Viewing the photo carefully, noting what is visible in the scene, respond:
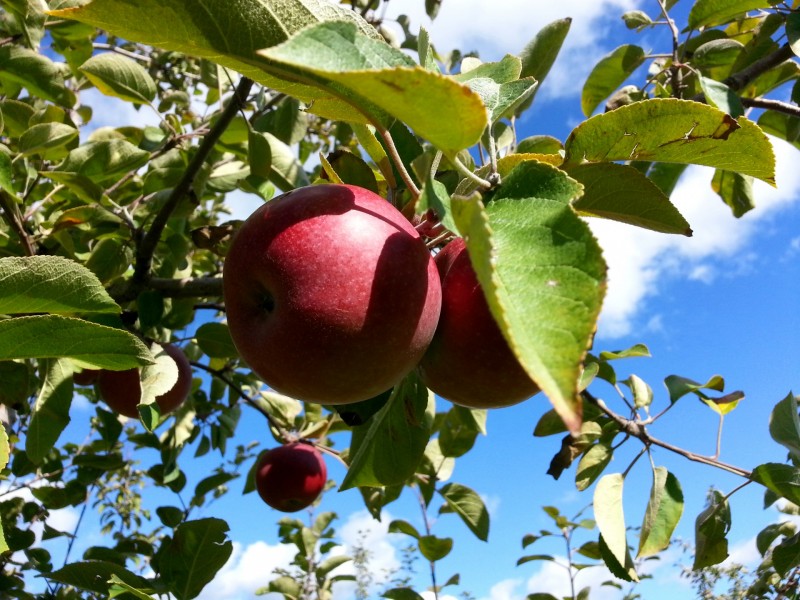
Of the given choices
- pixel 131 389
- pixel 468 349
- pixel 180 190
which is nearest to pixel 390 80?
pixel 468 349

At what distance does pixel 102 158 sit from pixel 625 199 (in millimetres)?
1735

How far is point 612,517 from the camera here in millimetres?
2064

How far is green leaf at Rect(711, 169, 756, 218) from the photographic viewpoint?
2723 mm

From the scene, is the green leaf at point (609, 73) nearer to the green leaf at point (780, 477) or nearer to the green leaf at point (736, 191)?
the green leaf at point (736, 191)

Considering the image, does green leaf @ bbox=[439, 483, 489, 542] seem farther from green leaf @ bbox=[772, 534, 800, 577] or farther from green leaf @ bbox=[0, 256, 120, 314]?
green leaf @ bbox=[0, 256, 120, 314]

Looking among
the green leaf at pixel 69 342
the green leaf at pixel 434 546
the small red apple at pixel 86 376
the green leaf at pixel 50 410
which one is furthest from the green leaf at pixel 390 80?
the green leaf at pixel 434 546

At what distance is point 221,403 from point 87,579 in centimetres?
135

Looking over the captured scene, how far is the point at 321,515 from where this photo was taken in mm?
4160

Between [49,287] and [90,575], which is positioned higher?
[49,287]

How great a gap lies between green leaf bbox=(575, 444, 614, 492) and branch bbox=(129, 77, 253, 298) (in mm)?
1599

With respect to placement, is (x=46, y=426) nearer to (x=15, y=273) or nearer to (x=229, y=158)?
(x=15, y=273)

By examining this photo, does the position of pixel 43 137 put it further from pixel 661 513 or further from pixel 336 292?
pixel 661 513

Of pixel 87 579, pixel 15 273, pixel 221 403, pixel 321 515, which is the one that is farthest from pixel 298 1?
pixel 321 515

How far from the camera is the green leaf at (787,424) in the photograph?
7.02 ft
